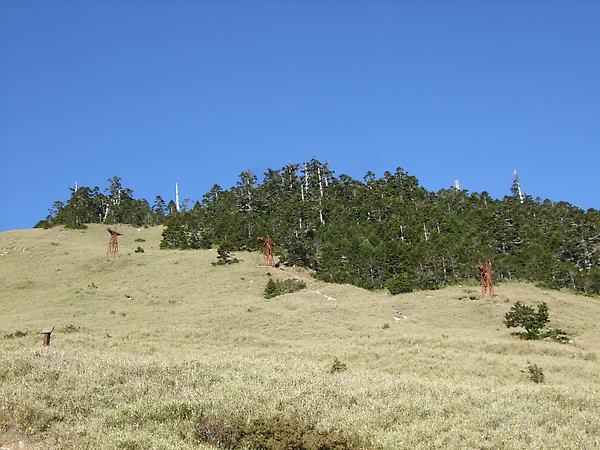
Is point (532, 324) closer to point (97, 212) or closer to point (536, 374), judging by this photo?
point (536, 374)

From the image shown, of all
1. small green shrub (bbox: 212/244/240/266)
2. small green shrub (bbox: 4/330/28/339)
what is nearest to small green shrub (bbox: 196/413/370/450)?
small green shrub (bbox: 4/330/28/339)

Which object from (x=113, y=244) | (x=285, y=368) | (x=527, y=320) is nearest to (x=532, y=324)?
(x=527, y=320)

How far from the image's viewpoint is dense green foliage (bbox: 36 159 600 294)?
210 feet

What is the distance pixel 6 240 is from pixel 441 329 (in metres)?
89.2

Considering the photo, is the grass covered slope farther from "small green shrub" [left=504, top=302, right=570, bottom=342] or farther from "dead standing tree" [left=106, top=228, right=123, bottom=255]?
"dead standing tree" [left=106, top=228, right=123, bottom=255]

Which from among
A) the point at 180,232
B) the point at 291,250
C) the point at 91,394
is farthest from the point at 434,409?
the point at 180,232

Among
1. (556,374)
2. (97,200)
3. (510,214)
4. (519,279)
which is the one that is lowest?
(556,374)

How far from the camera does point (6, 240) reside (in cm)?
9381

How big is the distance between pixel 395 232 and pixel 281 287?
98.3 ft

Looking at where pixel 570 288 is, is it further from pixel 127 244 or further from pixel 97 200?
pixel 97 200

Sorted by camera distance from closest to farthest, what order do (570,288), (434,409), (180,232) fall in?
(434,409) → (570,288) → (180,232)

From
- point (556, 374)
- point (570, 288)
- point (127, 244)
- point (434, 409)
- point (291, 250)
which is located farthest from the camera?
point (127, 244)

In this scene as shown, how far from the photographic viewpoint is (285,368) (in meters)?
17.1

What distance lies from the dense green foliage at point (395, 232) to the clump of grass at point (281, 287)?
1108 centimetres
